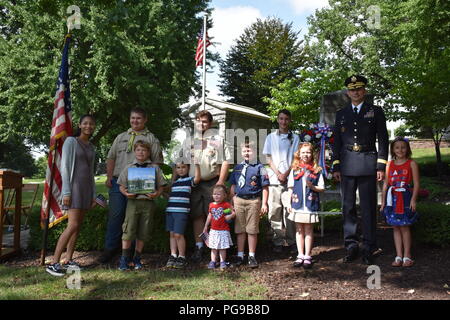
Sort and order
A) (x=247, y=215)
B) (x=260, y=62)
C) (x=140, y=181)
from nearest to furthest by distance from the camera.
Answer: (x=140, y=181) < (x=247, y=215) < (x=260, y=62)

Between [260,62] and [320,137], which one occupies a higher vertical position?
[260,62]

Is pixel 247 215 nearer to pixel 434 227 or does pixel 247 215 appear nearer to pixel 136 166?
pixel 136 166

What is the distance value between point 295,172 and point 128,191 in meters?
2.29

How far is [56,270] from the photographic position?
4.81m

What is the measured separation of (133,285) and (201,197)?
1.61 m

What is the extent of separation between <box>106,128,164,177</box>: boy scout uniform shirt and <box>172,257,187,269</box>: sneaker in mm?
1389

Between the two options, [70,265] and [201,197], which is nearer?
[70,265]

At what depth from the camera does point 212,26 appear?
25.2 meters

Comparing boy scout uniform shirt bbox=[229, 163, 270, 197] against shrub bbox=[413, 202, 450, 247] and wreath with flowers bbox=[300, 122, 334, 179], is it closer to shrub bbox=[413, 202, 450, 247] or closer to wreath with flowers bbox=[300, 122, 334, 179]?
wreath with flowers bbox=[300, 122, 334, 179]

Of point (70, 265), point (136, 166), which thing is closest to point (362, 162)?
point (136, 166)

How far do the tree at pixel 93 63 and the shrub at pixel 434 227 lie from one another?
44.7ft

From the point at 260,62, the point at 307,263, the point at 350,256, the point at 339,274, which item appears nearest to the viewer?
the point at 339,274

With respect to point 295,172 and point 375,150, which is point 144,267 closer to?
point 295,172

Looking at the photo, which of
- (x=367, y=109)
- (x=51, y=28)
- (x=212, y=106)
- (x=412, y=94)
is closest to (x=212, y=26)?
(x=212, y=106)
